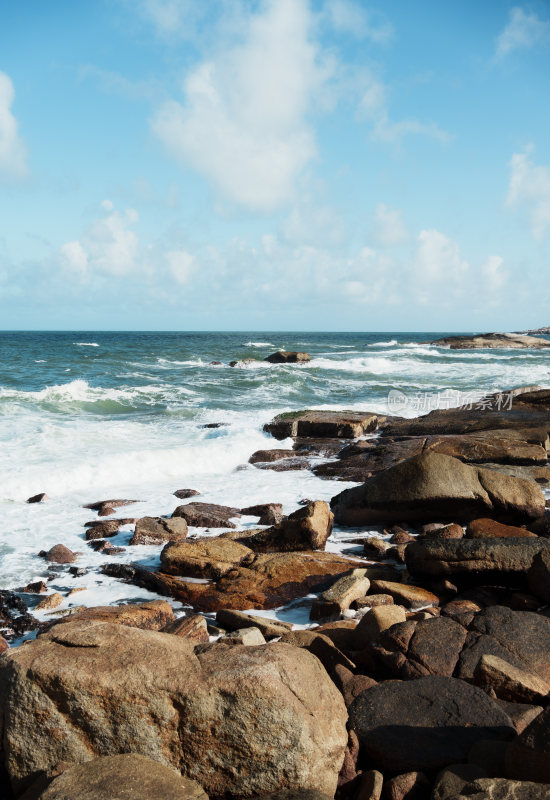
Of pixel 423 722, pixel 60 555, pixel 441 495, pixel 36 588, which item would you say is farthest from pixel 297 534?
pixel 423 722

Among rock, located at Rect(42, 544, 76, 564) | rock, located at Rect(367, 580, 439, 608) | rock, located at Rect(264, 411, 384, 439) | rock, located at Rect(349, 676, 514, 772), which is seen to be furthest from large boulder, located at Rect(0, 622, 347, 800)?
rock, located at Rect(264, 411, 384, 439)

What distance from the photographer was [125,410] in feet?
65.8

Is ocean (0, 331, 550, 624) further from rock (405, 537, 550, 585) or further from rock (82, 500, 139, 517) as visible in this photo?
rock (405, 537, 550, 585)

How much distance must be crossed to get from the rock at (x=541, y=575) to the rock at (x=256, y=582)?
2049 millimetres

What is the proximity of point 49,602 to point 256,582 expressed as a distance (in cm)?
222

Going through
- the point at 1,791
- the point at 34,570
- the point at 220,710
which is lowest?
the point at 34,570

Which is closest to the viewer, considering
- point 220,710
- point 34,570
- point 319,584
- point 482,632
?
point 220,710

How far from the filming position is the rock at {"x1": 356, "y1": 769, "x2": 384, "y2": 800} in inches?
125

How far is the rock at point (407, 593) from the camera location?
5.97 metres

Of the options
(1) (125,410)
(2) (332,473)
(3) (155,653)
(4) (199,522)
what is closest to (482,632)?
(3) (155,653)

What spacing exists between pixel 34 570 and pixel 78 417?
11007mm

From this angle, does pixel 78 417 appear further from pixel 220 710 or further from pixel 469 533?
pixel 220 710

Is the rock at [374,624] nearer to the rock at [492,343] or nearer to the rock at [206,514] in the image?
the rock at [206,514]

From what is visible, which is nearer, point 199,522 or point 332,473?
point 199,522
